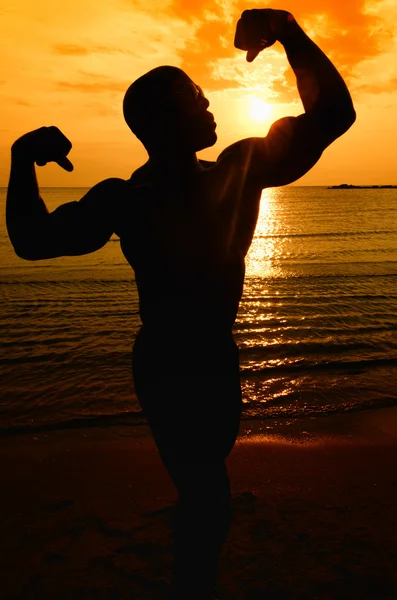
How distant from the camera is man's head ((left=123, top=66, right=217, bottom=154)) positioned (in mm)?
1324

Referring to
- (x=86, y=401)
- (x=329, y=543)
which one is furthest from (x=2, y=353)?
(x=329, y=543)

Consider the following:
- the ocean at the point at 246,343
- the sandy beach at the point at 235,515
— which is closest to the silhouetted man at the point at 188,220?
the ocean at the point at 246,343

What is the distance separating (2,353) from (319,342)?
227 inches

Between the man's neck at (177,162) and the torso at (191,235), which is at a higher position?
the man's neck at (177,162)

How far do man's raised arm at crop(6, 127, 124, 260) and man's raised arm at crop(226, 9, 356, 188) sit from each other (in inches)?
23.2

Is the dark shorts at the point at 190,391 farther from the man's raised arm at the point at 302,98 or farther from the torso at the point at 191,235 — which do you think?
the man's raised arm at the point at 302,98

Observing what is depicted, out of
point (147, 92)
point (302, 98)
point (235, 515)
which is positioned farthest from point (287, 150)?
point (235, 515)

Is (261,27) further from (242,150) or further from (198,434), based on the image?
(198,434)

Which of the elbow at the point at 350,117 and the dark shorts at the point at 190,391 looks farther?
the dark shorts at the point at 190,391

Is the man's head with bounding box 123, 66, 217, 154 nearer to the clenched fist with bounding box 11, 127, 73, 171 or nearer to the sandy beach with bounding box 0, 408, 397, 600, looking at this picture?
the clenched fist with bounding box 11, 127, 73, 171

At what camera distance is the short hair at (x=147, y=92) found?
1326mm

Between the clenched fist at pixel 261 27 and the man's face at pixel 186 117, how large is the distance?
7.6 inches

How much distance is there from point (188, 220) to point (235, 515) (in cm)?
293

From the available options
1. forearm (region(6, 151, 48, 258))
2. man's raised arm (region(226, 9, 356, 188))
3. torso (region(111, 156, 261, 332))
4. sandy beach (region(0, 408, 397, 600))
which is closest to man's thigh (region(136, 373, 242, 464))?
torso (region(111, 156, 261, 332))
